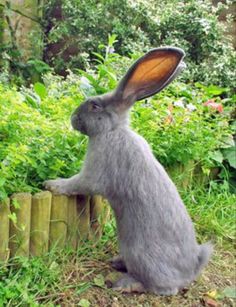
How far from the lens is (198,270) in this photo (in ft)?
10.1

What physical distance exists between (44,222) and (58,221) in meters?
0.11

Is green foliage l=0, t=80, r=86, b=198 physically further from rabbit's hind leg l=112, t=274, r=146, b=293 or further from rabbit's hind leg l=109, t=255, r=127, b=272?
rabbit's hind leg l=112, t=274, r=146, b=293

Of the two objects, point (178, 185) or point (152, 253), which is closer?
point (152, 253)

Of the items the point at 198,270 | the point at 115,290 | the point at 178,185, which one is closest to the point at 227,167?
the point at 178,185

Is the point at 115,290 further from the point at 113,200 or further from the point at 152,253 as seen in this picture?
the point at 113,200

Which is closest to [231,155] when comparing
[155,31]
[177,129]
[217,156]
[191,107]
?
[217,156]


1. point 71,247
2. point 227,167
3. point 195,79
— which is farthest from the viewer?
Answer: point 195,79

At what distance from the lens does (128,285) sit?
2955 mm

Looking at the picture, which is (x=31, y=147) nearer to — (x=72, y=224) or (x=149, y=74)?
(x=72, y=224)

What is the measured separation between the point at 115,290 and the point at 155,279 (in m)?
0.24

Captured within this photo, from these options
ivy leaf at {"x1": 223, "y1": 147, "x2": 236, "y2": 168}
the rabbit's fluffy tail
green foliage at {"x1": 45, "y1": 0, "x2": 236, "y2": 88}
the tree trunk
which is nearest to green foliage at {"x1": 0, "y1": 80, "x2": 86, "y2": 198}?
the rabbit's fluffy tail

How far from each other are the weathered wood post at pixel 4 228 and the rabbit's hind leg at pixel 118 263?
2.26 ft

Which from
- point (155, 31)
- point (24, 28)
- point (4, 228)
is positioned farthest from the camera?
A: point (24, 28)

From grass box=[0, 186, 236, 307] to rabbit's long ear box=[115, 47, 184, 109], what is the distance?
0.96 m
